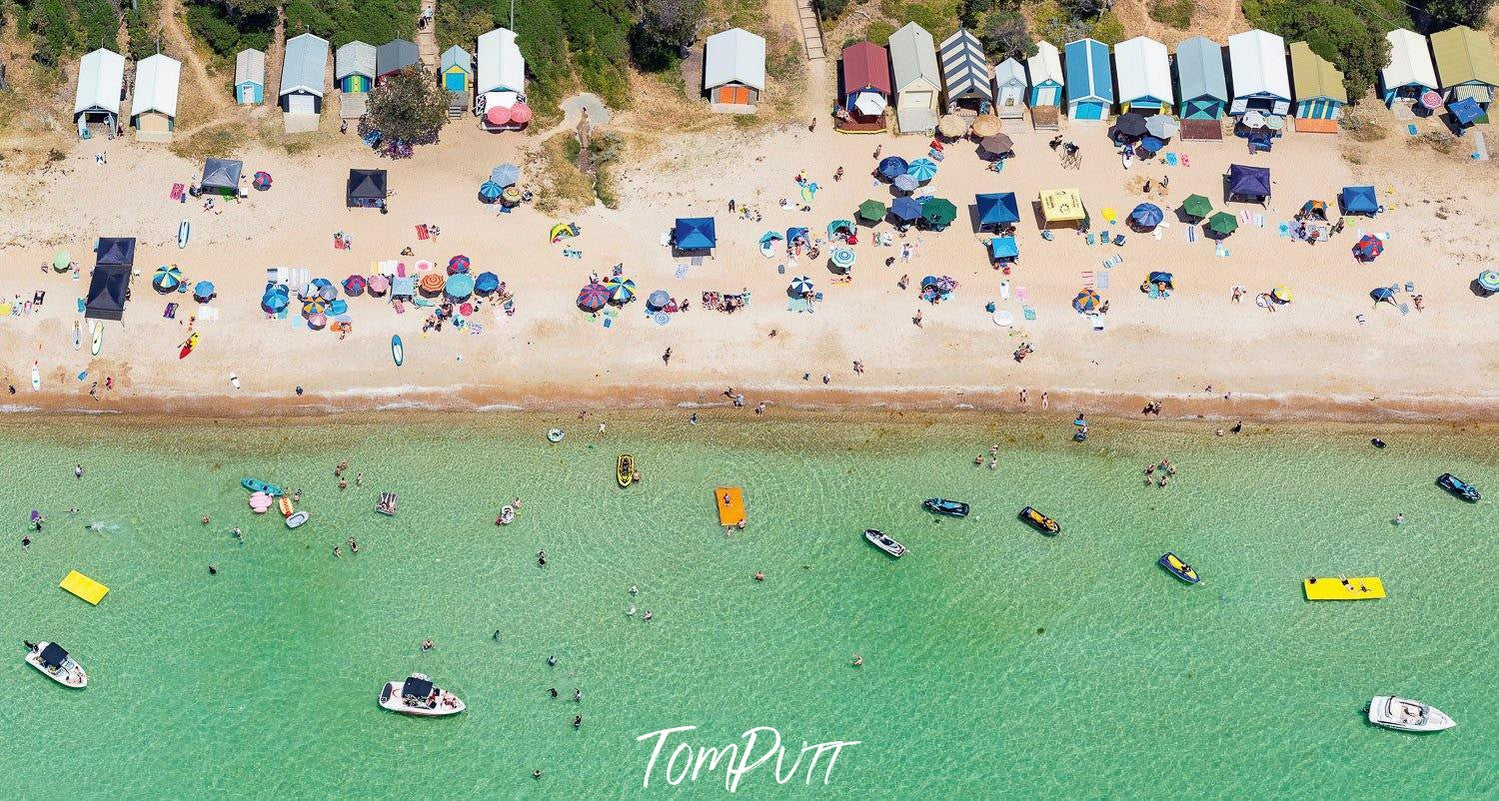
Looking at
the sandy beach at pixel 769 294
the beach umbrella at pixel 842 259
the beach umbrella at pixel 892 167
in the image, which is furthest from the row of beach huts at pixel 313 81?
the beach umbrella at pixel 892 167

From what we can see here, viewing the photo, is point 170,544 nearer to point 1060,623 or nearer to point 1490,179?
point 1060,623

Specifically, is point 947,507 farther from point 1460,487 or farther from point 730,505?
point 1460,487

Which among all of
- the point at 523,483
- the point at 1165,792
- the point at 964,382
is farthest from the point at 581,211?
the point at 1165,792

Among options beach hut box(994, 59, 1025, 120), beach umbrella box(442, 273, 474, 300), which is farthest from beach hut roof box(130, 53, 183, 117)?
beach hut box(994, 59, 1025, 120)

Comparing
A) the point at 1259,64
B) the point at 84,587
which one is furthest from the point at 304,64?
the point at 1259,64

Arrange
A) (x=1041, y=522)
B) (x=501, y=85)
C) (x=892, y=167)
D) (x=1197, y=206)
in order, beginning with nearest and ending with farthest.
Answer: (x=1041, y=522), (x=1197, y=206), (x=892, y=167), (x=501, y=85)

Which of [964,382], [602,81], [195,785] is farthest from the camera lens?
[602,81]
